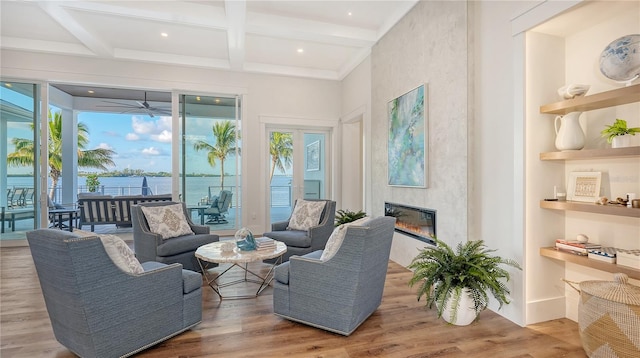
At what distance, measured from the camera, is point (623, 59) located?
2.10 metres

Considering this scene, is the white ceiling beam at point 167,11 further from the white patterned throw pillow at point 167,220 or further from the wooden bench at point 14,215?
the wooden bench at point 14,215

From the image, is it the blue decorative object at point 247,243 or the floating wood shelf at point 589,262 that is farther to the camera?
the blue decorative object at point 247,243

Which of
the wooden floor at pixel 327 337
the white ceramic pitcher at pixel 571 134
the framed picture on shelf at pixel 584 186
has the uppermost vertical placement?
the white ceramic pitcher at pixel 571 134

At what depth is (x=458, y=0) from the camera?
3090mm

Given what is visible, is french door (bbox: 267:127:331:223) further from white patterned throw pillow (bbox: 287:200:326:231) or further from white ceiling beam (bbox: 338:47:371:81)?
white patterned throw pillow (bbox: 287:200:326:231)

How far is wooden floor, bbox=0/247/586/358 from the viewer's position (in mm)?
2160

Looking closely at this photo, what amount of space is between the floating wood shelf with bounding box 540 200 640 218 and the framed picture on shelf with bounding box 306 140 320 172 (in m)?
4.64

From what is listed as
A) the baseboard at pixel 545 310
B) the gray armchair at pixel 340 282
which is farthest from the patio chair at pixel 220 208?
the baseboard at pixel 545 310

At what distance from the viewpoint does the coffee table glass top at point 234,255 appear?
2805 millimetres

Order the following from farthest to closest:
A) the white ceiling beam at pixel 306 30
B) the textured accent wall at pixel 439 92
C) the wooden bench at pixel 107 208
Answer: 1. the wooden bench at pixel 107 208
2. the white ceiling beam at pixel 306 30
3. the textured accent wall at pixel 439 92

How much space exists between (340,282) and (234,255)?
1.14 meters

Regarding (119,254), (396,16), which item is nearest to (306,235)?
(119,254)

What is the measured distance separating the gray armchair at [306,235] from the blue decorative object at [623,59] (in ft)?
10.4

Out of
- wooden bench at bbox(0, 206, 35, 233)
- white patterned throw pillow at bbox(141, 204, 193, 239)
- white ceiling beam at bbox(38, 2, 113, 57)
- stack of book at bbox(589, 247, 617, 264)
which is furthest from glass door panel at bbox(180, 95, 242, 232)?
stack of book at bbox(589, 247, 617, 264)
